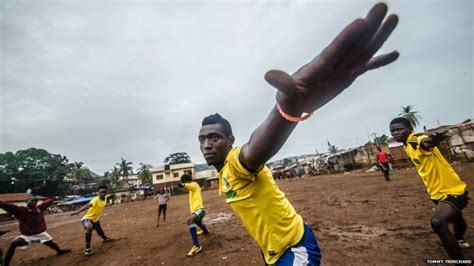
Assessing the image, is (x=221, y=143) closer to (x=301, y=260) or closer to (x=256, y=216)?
(x=256, y=216)

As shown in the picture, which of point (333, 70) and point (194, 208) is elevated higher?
point (333, 70)

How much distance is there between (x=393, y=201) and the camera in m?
8.02

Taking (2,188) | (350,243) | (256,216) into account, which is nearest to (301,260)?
(256,216)

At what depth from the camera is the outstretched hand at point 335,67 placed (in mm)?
764

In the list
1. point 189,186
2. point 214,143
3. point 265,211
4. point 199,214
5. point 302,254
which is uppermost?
point 214,143

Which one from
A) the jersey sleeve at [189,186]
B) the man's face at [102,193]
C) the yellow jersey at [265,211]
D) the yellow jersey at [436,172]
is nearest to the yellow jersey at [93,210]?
the man's face at [102,193]

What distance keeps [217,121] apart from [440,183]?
3.84m

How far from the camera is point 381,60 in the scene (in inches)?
40.6

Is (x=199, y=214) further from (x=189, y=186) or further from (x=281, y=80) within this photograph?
(x=281, y=80)

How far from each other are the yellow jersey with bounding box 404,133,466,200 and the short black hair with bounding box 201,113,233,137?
3.42 meters

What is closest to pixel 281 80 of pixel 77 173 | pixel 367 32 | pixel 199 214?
pixel 367 32

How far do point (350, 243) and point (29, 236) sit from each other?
9.65m

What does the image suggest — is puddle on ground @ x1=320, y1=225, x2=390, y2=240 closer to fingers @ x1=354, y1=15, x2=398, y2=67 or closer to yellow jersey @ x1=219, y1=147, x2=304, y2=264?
yellow jersey @ x1=219, y1=147, x2=304, y2=264

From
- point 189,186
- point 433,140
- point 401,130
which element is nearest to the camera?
point 433,140
